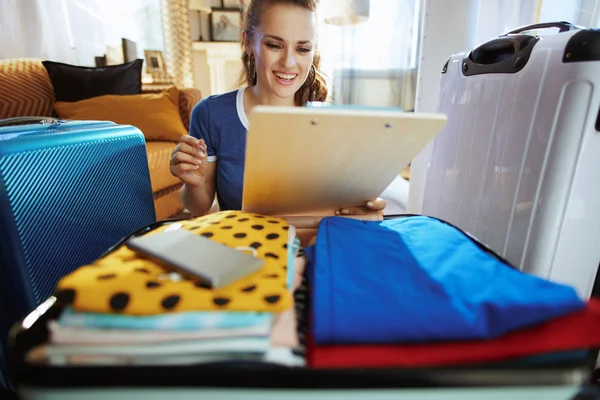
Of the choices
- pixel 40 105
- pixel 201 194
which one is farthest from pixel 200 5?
pixel 201 194

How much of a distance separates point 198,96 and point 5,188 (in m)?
1.95

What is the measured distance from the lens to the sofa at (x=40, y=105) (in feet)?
5.37

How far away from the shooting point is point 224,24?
3186 millimetres

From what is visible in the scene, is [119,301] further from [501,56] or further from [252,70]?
[252,70]

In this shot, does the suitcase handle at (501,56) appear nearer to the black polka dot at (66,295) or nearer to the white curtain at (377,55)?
the black polka dot at (66,295)

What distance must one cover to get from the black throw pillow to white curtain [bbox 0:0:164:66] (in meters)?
0.31

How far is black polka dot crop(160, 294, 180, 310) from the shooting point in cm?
27

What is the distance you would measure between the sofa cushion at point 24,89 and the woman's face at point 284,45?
4.51 ft

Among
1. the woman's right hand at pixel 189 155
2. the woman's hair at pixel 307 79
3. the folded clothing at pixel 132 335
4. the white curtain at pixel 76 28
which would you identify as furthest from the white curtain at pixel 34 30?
the folded clothing at pixel 132 335

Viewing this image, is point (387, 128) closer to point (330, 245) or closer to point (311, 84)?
point (330, 245)

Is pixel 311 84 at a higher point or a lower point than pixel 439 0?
lower

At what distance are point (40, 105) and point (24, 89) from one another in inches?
4.2

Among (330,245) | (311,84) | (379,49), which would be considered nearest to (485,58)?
(311,84)

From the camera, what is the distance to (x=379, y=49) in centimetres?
290
